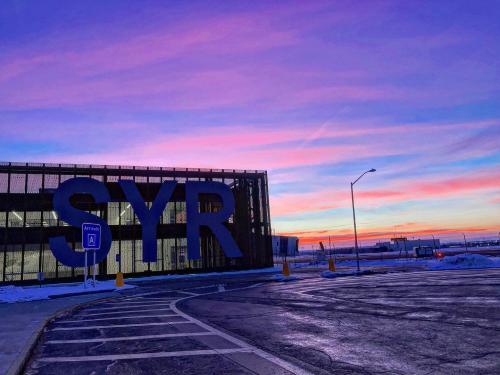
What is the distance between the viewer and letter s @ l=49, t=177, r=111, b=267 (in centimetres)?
3588

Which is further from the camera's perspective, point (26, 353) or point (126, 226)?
point (126, 226)

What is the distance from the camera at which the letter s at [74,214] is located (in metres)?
35.9

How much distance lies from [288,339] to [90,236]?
20.7 meters

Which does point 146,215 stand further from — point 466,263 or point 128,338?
point 128,338

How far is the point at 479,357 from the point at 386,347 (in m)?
1.52

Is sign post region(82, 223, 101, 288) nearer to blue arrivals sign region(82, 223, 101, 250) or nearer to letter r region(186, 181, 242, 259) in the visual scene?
blue arrivals sign region(82, 223, 101, 250)

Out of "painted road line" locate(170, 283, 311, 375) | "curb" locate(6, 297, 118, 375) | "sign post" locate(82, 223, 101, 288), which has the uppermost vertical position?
"sign post" locate(82, 223, 101, 288)

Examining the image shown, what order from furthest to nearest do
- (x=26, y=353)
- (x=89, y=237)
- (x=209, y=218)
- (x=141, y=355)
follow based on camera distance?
1. (x=209, y=218)
2. (x=89, y=237)
3. (x=141, y=355)
4. (x=26, y=353)

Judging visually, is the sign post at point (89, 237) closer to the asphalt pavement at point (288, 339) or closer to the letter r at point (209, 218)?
the asphalt pavement at point (288, 339)

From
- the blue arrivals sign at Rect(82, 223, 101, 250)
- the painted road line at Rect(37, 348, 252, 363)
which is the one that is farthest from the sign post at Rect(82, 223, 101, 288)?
the painted road line at Rect(37, 348, 252, 363)

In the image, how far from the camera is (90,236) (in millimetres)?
26953

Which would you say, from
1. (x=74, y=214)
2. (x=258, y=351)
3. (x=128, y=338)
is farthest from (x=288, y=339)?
(x=74, y=214)

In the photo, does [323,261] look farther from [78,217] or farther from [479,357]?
[479,357]

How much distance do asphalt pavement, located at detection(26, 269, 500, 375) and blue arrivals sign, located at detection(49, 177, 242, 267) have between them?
75.1 ft
